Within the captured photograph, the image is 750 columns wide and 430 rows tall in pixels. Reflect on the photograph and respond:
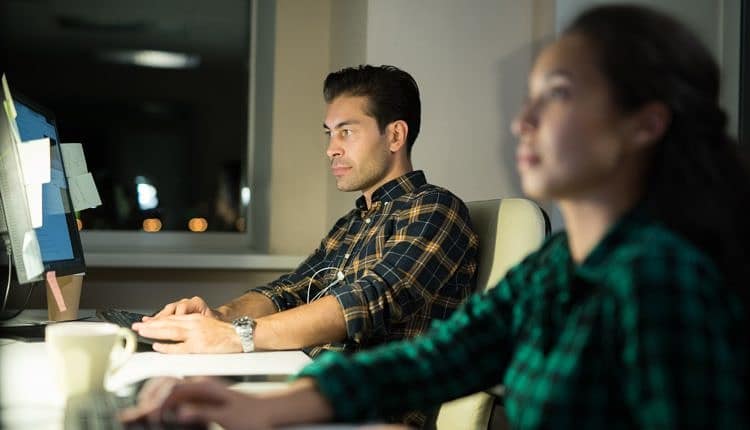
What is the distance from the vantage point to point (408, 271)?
1.73 meters

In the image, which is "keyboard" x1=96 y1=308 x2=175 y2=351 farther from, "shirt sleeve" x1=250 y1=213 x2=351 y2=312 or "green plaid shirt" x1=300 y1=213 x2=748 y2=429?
"green plaid shirt" x1=300 y1=213 x2=748 y2=429

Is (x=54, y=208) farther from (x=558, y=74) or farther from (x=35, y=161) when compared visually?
(x=558, y=74)

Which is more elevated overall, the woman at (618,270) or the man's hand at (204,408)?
the woman at (618,270)

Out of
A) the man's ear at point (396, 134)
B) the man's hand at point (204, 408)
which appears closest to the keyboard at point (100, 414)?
the man's hand at point (204, 408)

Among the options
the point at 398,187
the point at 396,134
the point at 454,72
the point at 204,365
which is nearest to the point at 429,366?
the point at 204,365

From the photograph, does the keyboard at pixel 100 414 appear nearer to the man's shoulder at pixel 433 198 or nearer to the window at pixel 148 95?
the man's shoulder at pixel 433 198

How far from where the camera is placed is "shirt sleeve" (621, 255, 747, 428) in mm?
641

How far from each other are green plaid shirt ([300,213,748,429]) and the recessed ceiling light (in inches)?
98.9

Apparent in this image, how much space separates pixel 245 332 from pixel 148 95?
1961 mm

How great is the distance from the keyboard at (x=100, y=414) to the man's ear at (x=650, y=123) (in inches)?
19.7

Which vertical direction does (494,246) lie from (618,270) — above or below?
below

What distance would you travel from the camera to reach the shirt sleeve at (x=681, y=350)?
2.10ft

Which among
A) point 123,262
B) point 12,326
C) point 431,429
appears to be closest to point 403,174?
point 431,429

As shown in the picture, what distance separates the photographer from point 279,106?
3102 mm
